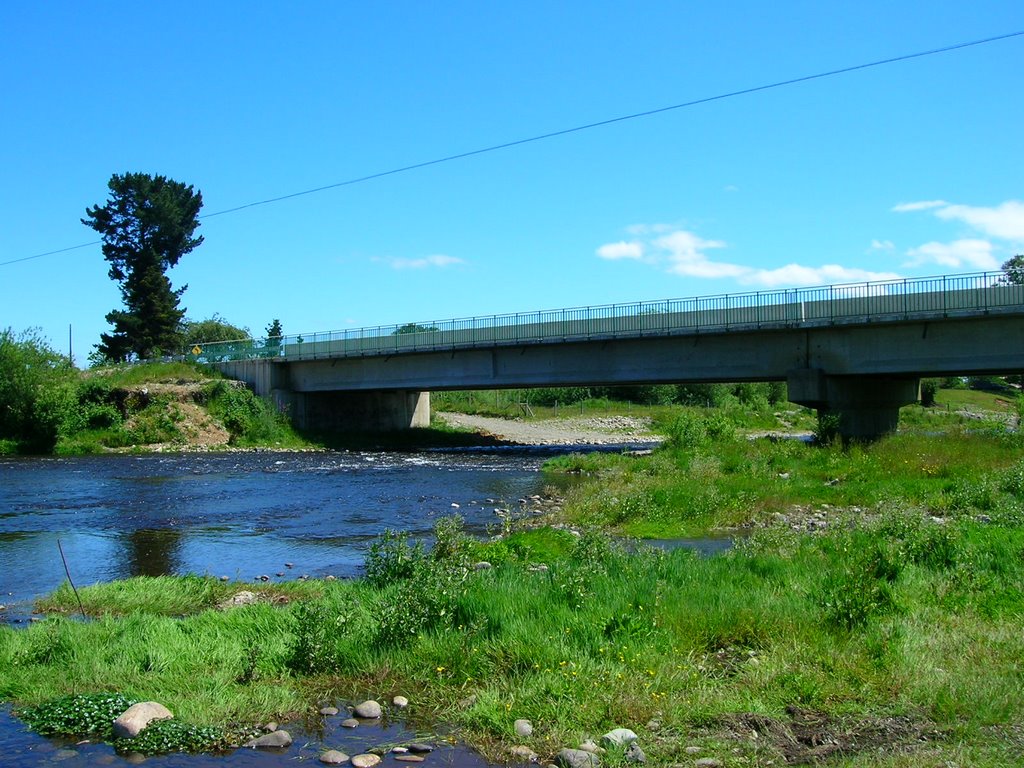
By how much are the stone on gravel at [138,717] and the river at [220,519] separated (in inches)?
7.8

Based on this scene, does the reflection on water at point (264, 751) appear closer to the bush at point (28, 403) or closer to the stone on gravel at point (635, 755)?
the stone on gravel at point (635, 755)

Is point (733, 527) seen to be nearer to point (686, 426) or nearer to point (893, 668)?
point (893, 668)

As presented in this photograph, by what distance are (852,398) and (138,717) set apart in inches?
1608

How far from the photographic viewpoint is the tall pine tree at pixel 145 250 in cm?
8250

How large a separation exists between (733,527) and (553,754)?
14.0 m

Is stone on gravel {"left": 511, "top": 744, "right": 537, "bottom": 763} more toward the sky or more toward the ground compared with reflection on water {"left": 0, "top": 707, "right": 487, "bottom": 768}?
more toward the sky

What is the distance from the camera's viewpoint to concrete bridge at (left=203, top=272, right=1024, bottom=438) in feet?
130

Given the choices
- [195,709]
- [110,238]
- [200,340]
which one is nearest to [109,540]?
[195,709]

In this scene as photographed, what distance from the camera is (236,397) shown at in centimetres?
6297

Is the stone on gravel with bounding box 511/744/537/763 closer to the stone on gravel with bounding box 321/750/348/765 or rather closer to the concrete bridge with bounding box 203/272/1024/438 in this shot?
the stone on gravel with bounding box 321/750/348/765

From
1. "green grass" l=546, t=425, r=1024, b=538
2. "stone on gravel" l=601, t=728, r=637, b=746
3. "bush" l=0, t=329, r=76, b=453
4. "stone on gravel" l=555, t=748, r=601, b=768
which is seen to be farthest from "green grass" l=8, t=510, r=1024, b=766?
"bush" l=0, t=329, r=76, b=453

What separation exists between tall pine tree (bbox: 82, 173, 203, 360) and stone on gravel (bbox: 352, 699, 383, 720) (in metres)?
81.9

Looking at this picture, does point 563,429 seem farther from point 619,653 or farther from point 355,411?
point 619,653

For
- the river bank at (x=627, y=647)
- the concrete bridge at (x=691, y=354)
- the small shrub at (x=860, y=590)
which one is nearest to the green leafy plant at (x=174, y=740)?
the river bank at (x=627, y=647)
